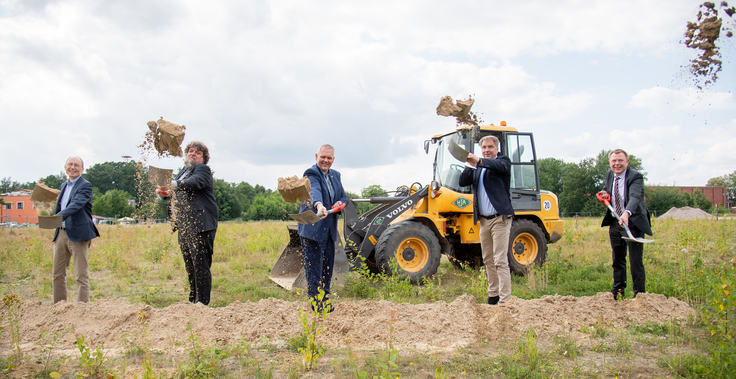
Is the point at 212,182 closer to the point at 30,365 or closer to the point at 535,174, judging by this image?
the point at 30,365

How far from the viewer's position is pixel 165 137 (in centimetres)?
493

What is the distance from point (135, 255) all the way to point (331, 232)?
325 inches

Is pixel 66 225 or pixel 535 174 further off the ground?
pixel 535 174

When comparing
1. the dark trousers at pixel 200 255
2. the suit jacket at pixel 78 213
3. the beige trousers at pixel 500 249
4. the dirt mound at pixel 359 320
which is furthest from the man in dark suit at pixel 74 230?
the beige trousers at pixel 500 249

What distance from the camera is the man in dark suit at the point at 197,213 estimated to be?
461 cm

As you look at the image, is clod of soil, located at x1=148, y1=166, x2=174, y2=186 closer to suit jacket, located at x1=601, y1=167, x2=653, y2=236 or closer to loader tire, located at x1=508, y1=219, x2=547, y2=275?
suit jacket, located at x1=601, y1=167, x2=653, y2=236

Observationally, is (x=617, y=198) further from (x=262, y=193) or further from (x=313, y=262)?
(x=262, y=193)

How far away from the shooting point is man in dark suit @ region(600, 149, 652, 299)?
15.5 ft

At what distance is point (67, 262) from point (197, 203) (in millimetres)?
1743

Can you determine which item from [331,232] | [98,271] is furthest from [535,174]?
[98,271]

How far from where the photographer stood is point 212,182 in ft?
15.5

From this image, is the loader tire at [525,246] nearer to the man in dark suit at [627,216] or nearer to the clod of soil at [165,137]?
the man in dark suit at [627,216]

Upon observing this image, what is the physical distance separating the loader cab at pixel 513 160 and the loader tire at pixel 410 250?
1.12m

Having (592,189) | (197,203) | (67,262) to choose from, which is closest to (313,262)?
(197,203)
